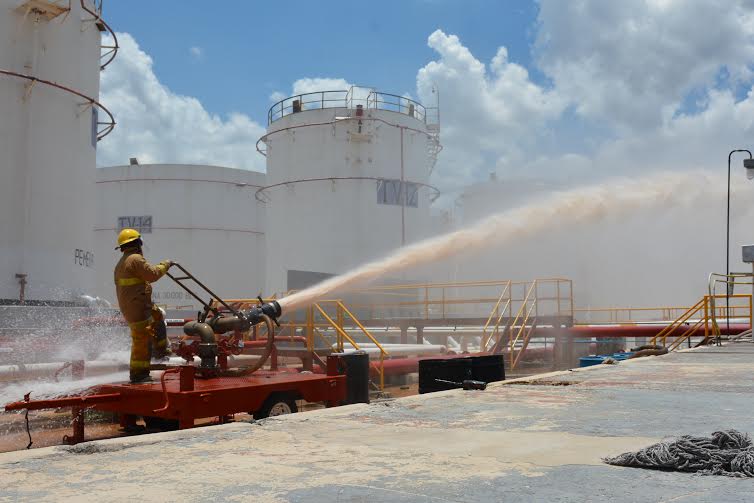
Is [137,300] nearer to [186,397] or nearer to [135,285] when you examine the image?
[135,285]

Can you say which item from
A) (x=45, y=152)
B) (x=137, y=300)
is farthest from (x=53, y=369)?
(x=45, y=152)

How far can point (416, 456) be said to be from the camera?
179 inches

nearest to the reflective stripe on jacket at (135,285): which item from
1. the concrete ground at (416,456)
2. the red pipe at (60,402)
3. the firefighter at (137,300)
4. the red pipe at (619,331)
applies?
the firefighter at (137,300)

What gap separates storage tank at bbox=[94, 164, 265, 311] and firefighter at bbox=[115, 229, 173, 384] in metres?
28.7

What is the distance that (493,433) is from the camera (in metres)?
5.34

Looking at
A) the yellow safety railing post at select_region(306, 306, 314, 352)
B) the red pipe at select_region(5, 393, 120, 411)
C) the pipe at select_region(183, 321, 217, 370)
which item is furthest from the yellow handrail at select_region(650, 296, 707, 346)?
the red pipe at select_region(5, 393, 120, 411)

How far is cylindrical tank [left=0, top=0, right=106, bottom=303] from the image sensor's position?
1767 centimetres

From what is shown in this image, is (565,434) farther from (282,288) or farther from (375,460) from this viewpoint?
(282,288)

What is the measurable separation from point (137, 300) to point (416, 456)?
523 centimetres

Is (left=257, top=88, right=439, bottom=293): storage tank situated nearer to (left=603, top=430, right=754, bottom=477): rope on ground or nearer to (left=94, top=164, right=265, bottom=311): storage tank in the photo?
(left=94, top=164, right=265, bottom=311): storage tank

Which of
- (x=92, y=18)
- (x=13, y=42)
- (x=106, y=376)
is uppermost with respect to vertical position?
(x=92, y=18)

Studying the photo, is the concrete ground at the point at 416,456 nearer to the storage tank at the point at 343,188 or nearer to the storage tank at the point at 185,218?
the storage tank at the point at 343,188

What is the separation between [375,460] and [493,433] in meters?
1.24

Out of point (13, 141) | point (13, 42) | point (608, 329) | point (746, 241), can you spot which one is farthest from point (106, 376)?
point (746, 241)
